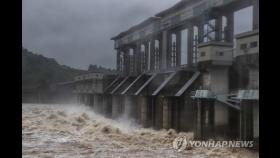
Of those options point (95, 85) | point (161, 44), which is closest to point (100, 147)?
point (161, 44)

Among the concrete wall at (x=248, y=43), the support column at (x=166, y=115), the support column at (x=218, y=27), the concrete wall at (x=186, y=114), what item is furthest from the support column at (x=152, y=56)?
the concrete wall at (x=248, y=43)

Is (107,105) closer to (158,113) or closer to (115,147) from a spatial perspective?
(158,113)

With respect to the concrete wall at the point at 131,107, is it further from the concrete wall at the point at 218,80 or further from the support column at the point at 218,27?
the concrete wall at the point at 218,80

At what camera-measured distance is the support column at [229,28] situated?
17219mm

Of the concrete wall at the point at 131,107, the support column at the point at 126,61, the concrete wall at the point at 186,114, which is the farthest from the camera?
the support column at the point at 126,61

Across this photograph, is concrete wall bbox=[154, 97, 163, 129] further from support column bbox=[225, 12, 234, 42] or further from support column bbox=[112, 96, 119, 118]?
support column bbox=[112, 96, 119, 118]

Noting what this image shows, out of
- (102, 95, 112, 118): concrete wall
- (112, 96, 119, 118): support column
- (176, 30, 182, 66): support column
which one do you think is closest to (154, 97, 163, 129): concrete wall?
(176, 30, 182, 66): support column

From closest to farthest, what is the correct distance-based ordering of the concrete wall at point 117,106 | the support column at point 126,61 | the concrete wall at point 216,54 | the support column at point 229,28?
the concrete wall at point 216,54 → the support column at point 229,28 → the concrete wall at point 117,106 → the support column at point 126,61

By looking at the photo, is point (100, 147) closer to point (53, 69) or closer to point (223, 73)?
point (223, 73)

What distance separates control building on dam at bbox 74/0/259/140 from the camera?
1238 cm

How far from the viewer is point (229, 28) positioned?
17.3 metres

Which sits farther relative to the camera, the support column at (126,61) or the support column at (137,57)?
the support column at (126,61)
